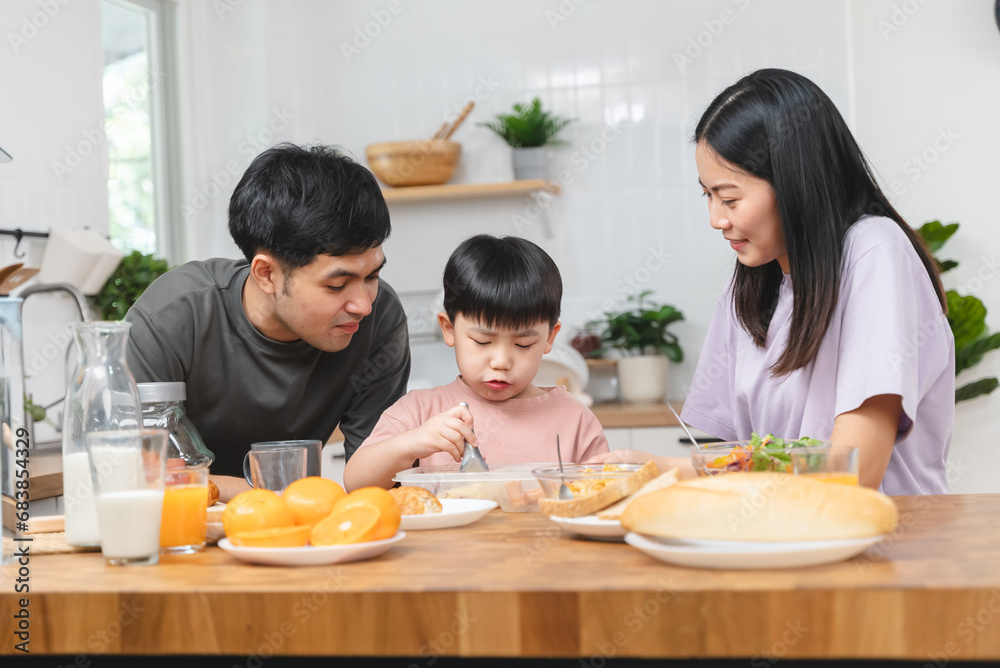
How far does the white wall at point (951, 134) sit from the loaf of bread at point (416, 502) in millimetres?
2853

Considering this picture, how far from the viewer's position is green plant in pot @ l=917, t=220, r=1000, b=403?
10.4 ft

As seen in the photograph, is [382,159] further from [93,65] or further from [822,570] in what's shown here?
[822,570]

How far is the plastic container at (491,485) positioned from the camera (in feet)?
3.74

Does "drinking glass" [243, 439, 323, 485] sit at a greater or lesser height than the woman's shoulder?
lesser

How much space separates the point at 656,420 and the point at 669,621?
7.89ft

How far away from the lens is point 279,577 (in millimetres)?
781

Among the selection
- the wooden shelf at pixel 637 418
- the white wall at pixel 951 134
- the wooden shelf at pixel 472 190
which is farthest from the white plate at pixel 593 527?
the white wall at pixel 951 134

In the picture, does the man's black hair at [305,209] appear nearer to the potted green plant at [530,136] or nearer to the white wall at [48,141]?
the white wall at [48,141]

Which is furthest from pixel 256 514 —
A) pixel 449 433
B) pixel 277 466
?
pixel 449 433

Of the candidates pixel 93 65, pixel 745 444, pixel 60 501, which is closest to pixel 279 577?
pixel 745 444

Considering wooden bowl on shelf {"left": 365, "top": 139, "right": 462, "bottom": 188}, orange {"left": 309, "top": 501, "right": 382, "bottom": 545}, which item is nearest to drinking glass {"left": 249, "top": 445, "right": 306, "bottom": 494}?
orange {"left": 309, "top": 501, "right": 382, "bottom": 545}

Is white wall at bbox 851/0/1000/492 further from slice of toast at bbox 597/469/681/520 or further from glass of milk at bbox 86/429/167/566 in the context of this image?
glass of milk at bbox 86/429/167/566

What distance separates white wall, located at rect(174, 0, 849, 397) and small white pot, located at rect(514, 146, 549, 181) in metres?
0.12

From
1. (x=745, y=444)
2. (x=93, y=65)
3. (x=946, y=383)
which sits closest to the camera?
(x=745, y=444)
